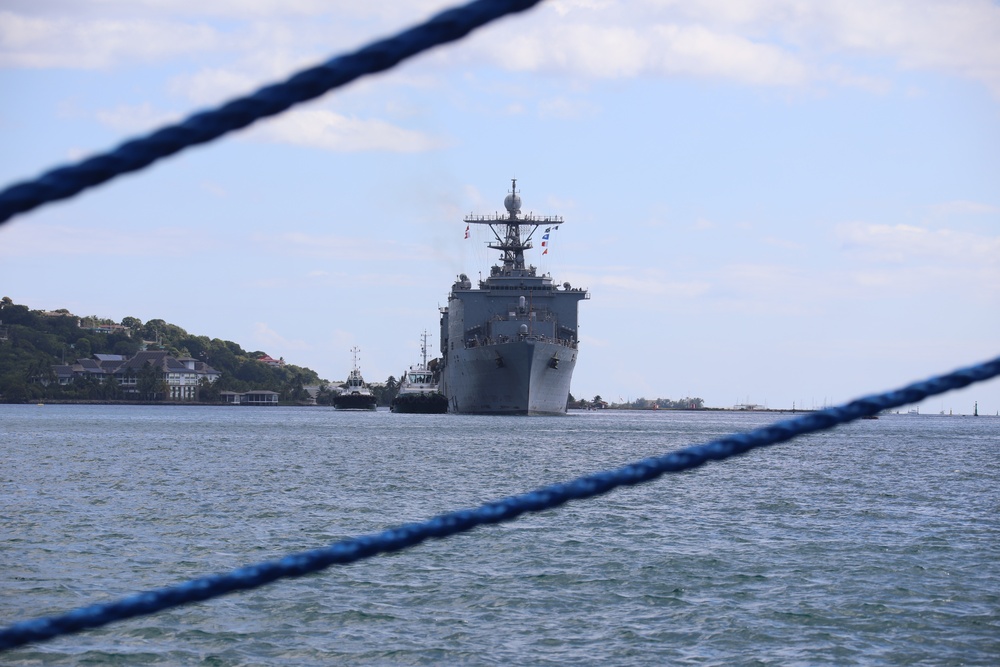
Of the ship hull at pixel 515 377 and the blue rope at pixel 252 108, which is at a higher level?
the ship hull at pixel 515 377

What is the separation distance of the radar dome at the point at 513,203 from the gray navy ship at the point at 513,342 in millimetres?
8830

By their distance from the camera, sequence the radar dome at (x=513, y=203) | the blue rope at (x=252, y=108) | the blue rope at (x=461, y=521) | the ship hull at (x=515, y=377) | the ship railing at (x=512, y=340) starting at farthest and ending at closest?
the radar dome at (x=513, y=203) < the ship railing at (x=512, y=340) < the ship hull at (x=515, y=377) < the blue rope at (x=461, y=521) < the blue rope at (x=252, y=108)

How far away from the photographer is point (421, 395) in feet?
353

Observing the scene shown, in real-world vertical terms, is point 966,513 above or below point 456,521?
below

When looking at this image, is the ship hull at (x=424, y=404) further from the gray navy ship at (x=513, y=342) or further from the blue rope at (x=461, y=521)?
the blue rope at (x=461, y=521)

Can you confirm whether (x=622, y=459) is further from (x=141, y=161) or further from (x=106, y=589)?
(x=141, y=161)

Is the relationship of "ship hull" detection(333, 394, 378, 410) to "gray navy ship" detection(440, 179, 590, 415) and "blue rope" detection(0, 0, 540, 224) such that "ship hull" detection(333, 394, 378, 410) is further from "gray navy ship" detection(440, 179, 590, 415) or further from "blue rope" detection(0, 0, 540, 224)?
"blue rope" detection(0, 0, 540, 224)

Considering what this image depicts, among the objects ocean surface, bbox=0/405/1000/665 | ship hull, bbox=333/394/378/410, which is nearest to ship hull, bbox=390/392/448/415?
ship hull, bbox=333/394/378/410

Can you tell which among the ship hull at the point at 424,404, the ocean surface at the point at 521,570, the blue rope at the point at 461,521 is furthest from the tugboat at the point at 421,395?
the blue rope at the point at 461,521

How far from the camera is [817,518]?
76.4ft

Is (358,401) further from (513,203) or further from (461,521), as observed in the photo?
(461,521)

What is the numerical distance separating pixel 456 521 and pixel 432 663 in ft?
31.3

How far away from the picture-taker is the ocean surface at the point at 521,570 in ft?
39.0

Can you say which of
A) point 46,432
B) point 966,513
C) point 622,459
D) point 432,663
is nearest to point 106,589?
point 432,663
